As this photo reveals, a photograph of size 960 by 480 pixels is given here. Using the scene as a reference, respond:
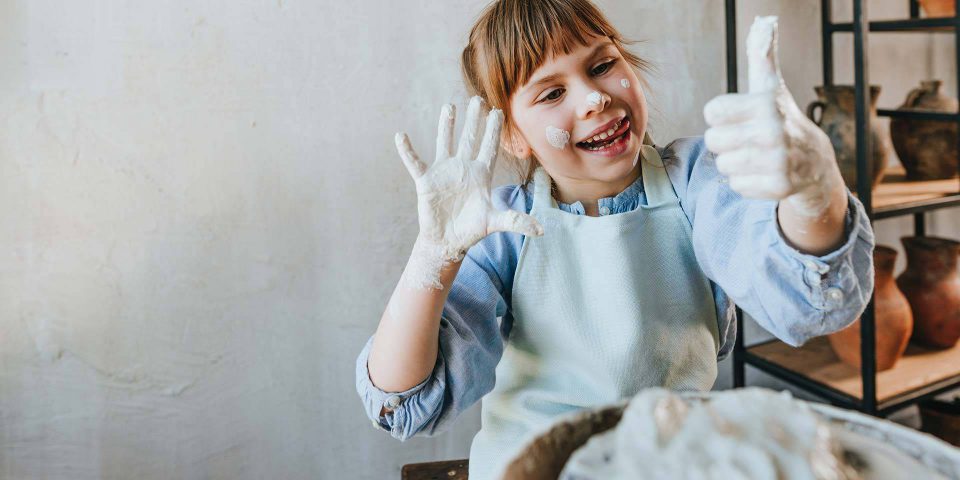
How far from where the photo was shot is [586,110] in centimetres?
90

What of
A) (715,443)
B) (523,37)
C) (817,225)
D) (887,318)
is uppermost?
(523,37)

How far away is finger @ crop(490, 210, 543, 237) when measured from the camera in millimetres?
750

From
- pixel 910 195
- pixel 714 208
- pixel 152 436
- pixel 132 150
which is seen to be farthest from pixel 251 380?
pixel 910 195

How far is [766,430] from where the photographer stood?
44cm

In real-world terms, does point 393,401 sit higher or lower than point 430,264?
lower

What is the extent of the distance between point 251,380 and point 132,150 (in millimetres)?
498

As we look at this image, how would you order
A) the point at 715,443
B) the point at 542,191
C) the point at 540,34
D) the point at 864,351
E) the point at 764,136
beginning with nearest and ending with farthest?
the point at 715,443 → the point at 764,136 → the point at 540,34 → the point at 542,191 → the point at 864,351

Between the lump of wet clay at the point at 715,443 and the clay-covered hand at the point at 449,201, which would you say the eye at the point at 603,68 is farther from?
the lump of wet clay at the point at 715,443

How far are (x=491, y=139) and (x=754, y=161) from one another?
327mm

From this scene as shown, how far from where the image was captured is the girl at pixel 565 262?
813 mm

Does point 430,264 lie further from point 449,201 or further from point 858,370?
point 858,370

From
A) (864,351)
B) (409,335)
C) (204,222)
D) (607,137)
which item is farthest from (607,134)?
(864,351)

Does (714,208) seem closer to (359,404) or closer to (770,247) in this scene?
(770,247)

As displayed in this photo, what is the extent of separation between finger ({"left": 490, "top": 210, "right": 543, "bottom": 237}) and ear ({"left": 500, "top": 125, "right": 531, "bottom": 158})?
266 millimetres
